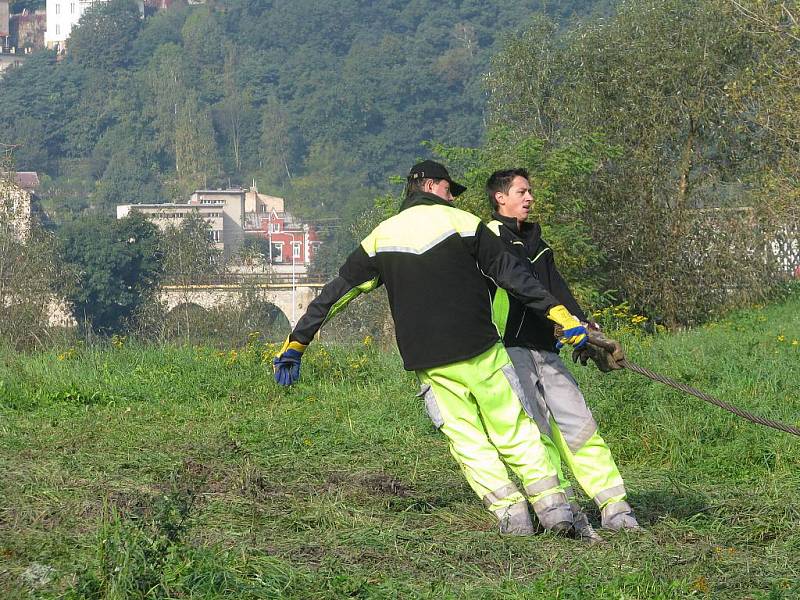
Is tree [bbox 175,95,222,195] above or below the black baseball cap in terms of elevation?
above

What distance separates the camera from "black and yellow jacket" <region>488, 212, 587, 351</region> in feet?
19.8

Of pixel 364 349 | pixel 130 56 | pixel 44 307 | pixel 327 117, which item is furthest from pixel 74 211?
pixel 364 349

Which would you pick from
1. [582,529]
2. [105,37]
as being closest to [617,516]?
[582,529]

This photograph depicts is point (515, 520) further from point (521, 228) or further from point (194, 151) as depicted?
Result: point (194, 151)

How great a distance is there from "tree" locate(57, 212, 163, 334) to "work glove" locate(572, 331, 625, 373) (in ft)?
182

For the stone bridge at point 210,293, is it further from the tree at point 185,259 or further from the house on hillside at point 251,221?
the house on hillside at point 251,221

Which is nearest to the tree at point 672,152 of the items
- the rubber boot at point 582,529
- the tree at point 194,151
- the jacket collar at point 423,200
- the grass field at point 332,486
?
the grass field at point 332,486

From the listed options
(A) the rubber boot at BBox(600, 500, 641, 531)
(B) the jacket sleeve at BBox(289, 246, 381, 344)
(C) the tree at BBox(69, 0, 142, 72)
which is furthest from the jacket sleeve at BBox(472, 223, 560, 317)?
(C) the tree at BBox(69, 0, 142, 72)

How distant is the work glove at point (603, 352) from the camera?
5812mm

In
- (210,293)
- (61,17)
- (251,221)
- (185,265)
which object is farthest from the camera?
(61,17)

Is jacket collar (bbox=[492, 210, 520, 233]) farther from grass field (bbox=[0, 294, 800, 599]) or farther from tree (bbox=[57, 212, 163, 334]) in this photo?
tree (bbox=[57, 212, 163, 334])

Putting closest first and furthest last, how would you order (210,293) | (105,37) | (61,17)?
(210,293) < (105,37) < (61,17)

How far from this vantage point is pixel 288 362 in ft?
20.3

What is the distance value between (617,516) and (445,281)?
1332 millimetres
